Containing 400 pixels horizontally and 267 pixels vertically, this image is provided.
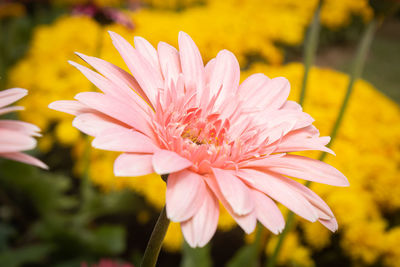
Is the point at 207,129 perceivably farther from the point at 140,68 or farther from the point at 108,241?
the point at 108,241

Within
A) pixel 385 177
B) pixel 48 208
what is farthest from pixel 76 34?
pixel 385 177

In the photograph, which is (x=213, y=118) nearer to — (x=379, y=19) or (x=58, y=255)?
(x=379, y=19)

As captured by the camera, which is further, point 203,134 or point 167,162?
point 203,134

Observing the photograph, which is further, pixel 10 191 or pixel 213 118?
pixel 10 191

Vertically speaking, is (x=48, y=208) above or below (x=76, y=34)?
below

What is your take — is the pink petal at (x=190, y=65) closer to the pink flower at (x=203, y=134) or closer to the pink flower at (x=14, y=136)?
the pink flower at (x=203, y=134)

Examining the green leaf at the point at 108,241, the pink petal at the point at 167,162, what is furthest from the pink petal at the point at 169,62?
the green leaf at the point at 108,241

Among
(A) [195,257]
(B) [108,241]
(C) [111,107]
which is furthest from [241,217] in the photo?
(B) [108,241]

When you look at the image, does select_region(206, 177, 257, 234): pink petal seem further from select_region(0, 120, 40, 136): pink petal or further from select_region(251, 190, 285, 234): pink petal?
select_region(0, 120, 40, 136): pink petal
